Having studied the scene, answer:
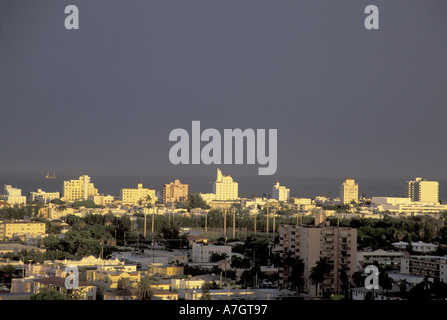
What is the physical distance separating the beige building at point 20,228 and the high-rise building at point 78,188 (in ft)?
52.6

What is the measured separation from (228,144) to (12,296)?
2.91 m

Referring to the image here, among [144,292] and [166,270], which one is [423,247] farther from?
[144,292]

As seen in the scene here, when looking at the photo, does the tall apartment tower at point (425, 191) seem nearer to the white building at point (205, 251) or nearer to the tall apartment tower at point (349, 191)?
the tall apartment tower at point (349, 191)

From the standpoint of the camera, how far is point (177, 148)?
8.80m

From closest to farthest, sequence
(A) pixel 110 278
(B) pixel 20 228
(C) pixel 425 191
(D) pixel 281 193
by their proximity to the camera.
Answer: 1. (A) pixel 110 278
2. (B) pixel 20 228
3. (C) pixel 425 191
4. (D) pixel 281 193

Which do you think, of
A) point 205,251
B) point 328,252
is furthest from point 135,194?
point 328,252

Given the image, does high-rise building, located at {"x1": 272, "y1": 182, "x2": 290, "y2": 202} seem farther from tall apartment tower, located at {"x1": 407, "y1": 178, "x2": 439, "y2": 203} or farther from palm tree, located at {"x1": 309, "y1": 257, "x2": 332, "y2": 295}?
palm tree, located at {"x1": 309, "y1": 257, "x2": 332, "y2": 295}

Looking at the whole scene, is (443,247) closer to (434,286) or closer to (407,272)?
(407,272)

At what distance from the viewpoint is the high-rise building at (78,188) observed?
3425 centimetres

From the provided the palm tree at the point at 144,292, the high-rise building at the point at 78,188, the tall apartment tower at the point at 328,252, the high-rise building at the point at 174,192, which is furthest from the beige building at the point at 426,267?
the high-rise building at the point at 78,188

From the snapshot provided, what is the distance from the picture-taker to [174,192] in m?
35.5

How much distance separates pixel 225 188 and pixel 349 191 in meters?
5.43

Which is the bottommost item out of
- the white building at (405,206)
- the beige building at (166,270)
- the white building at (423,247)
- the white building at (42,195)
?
the beige building at (166,270)
